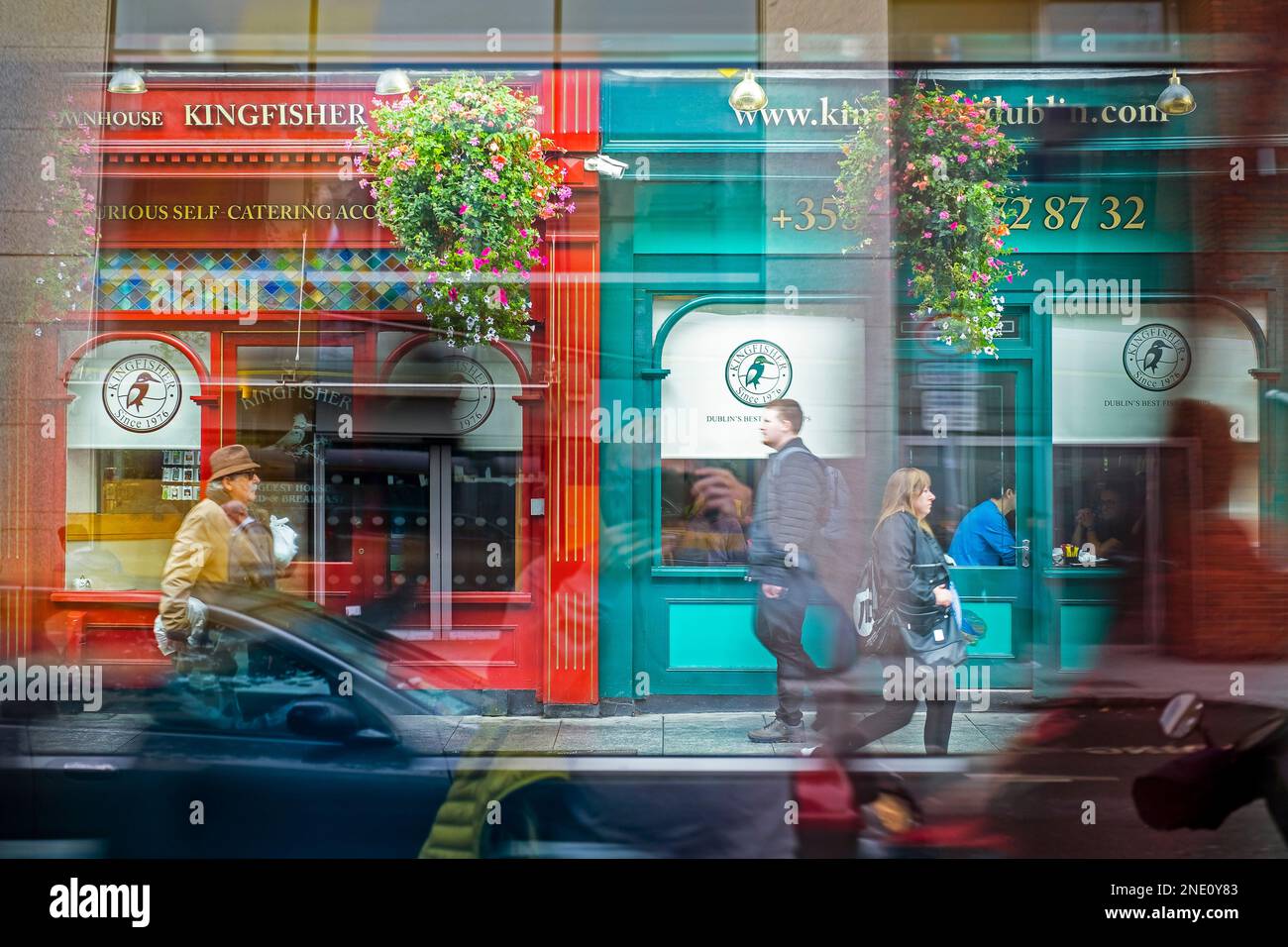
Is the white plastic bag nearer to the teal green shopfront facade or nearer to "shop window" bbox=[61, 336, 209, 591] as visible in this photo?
"shop window" bbox=[61, 336, 209, 591]

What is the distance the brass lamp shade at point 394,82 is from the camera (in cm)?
287

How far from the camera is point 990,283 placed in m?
2.94

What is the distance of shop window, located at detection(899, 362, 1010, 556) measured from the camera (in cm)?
300

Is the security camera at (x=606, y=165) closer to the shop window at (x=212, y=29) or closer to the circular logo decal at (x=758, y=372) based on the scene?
the circular logo decal at (x=758, y=372)

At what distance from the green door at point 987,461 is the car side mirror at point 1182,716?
0.45 m

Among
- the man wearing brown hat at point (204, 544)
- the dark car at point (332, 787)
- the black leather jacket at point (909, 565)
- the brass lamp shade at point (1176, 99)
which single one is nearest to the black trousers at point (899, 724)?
the dark car at point (332, 787)

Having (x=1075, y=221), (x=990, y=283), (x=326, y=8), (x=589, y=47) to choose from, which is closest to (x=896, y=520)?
(x=990, y=283)

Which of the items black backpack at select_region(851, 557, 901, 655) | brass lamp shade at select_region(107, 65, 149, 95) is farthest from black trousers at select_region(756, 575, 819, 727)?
brass lamp shade at select_region(107, 65, 149, 95)

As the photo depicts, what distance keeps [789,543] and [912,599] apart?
16.8 inches

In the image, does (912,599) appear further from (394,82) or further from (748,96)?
(394,82)

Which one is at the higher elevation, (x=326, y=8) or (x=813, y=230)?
(x=326, y=8)
